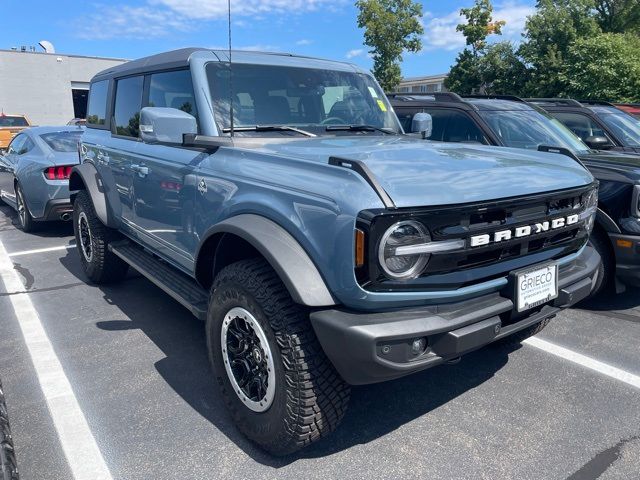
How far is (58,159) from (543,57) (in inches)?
971

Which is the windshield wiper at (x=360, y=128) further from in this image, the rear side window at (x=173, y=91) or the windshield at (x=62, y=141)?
the windshield at (x=62, y=141)

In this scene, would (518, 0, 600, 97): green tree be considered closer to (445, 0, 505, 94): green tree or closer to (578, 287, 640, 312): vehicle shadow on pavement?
(445, 0, 505, 94): green tree

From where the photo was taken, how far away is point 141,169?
3850 mm

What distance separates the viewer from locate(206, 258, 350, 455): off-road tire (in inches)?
90.0

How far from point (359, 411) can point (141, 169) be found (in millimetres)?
2316

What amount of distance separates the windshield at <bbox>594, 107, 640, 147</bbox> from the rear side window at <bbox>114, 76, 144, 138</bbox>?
5.93 m

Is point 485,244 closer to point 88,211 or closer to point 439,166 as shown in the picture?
point 439,166

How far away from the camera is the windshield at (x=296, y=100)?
3.28 metres

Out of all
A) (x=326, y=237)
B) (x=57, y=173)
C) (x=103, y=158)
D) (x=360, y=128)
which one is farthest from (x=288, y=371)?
(x=57, y=173)

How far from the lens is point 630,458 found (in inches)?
101

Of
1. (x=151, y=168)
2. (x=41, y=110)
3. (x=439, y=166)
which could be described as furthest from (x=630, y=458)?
(x=41, y=110)

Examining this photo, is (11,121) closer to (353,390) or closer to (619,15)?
(353,390)

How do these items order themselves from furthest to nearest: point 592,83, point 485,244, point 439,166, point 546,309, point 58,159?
point 592,83 < point 58,159 < point 546,309 < point 439,166 < point 485,244

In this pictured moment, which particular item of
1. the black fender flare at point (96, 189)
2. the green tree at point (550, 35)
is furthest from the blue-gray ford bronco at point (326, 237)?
the green tree at point (550, 35)
